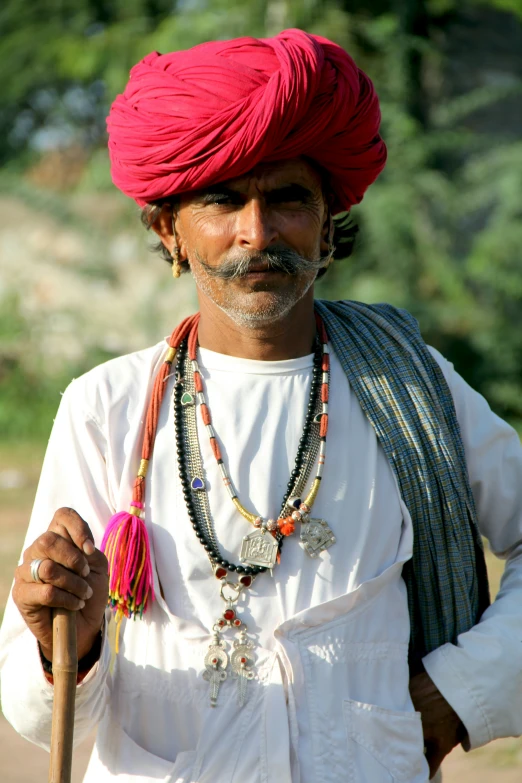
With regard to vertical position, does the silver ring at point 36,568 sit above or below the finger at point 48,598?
above

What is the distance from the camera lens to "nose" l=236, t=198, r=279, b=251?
2.40m

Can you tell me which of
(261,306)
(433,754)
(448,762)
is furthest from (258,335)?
(448,762)

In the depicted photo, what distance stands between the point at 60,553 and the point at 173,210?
105 cm

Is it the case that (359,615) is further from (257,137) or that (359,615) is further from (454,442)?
(257,137)

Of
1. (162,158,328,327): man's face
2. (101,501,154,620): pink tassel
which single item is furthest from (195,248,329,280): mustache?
(101,501,154,620): pink tassel

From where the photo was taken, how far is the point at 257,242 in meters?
2.39

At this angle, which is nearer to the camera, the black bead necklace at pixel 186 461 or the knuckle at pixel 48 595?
the knuckle at pixel 48 595

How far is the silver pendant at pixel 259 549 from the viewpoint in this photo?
90.8 inches

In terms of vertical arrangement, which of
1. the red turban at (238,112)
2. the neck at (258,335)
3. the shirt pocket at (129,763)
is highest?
the red turban at (238,112)

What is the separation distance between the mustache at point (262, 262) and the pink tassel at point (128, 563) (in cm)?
60

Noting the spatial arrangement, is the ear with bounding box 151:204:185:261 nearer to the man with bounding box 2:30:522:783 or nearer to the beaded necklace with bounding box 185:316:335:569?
the man with bounding box 2:30:522:783

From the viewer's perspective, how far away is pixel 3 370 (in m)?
11.3

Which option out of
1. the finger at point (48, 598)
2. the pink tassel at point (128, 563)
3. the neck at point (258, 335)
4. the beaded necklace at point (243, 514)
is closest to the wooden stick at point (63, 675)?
the finger at point (48, 598)

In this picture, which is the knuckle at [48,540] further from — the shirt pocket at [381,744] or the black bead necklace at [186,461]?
the shirt pocket at [381,744]
